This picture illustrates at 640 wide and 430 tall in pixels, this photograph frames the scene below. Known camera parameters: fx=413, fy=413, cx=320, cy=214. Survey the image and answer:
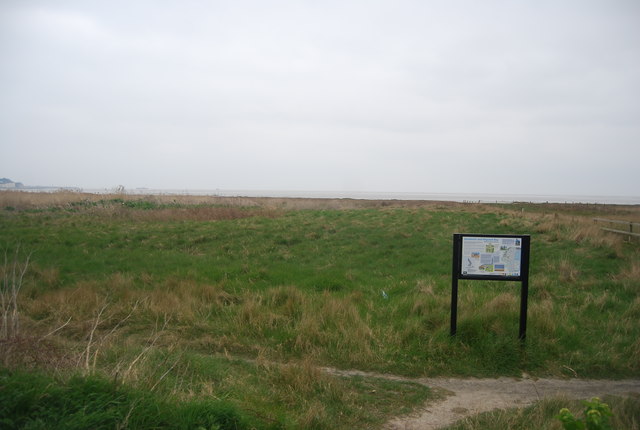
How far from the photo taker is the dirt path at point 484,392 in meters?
4.30

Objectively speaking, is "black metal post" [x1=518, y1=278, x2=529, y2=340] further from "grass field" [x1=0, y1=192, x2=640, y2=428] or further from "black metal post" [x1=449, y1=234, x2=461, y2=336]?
"black metal post" [x1=449, y1=234, x2=461, y2=336]

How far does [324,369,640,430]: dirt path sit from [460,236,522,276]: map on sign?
1.59 m

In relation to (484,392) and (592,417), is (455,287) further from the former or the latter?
(592,417)

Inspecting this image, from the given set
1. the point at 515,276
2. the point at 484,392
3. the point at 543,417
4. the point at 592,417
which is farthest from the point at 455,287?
the point at 592,417

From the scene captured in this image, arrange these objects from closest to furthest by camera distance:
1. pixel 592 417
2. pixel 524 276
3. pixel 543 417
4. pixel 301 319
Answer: pixel 592 417, pixel 543 417, pixel 524 276, pixel 301 319

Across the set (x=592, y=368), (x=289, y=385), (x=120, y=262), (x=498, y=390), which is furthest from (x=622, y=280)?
(x=120, y=262)

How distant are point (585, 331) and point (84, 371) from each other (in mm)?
7151

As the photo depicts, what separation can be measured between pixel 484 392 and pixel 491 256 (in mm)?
2105

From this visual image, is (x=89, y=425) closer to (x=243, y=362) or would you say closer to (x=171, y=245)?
(x=243, y=362)

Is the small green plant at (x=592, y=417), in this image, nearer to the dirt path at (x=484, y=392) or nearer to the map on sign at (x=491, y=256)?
the dirt path at (x=484, y=392)

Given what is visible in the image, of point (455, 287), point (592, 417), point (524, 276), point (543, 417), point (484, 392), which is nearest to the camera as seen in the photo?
point (592, 417)

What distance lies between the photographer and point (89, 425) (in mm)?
2988

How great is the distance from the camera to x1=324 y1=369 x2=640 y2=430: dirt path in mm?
4305

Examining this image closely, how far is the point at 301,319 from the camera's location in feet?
23.1
